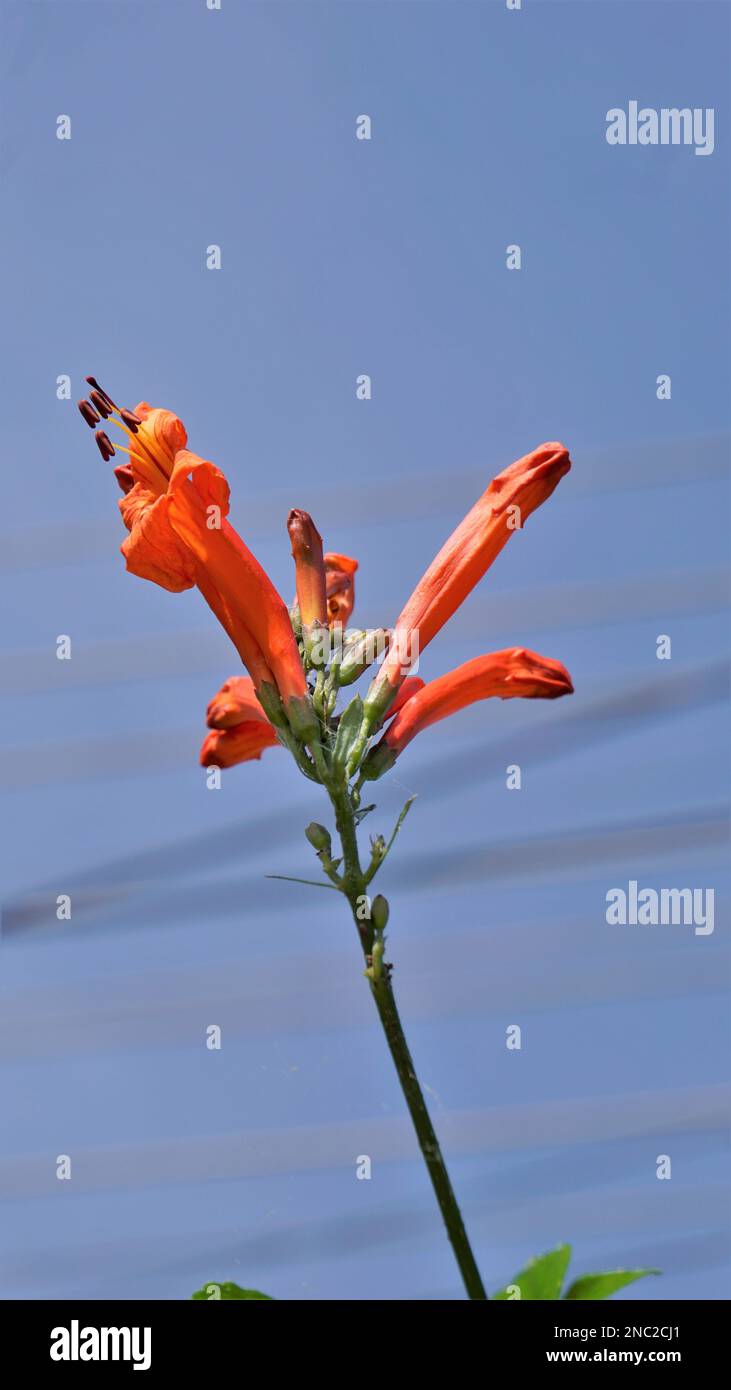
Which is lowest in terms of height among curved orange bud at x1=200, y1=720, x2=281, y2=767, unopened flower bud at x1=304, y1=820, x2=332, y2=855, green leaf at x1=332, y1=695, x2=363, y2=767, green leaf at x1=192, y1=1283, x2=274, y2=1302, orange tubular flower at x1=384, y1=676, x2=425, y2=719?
green leaf at x1=192, y1=1283, x2=274, y2=1302

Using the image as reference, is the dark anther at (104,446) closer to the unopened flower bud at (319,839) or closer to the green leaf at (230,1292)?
the unopened flower bud at (319,839)

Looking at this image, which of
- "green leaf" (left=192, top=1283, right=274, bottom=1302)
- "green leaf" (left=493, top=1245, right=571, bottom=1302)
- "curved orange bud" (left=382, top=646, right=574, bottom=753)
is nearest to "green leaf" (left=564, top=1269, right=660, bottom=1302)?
"green leaf" (left=493, top=1245, right=571, bottom=1302)

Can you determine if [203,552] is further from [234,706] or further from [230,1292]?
[230,1292]

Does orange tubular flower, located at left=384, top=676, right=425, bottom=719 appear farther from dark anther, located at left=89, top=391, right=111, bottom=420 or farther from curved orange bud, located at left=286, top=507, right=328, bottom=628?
dark anther, located at left=89, top=391, right=111, bottom=420

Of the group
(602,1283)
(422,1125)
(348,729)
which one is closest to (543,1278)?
(602,1283)

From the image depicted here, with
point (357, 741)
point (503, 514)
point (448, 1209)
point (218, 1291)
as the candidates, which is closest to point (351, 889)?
point (357, 741)

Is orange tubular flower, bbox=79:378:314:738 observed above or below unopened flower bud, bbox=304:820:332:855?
above
